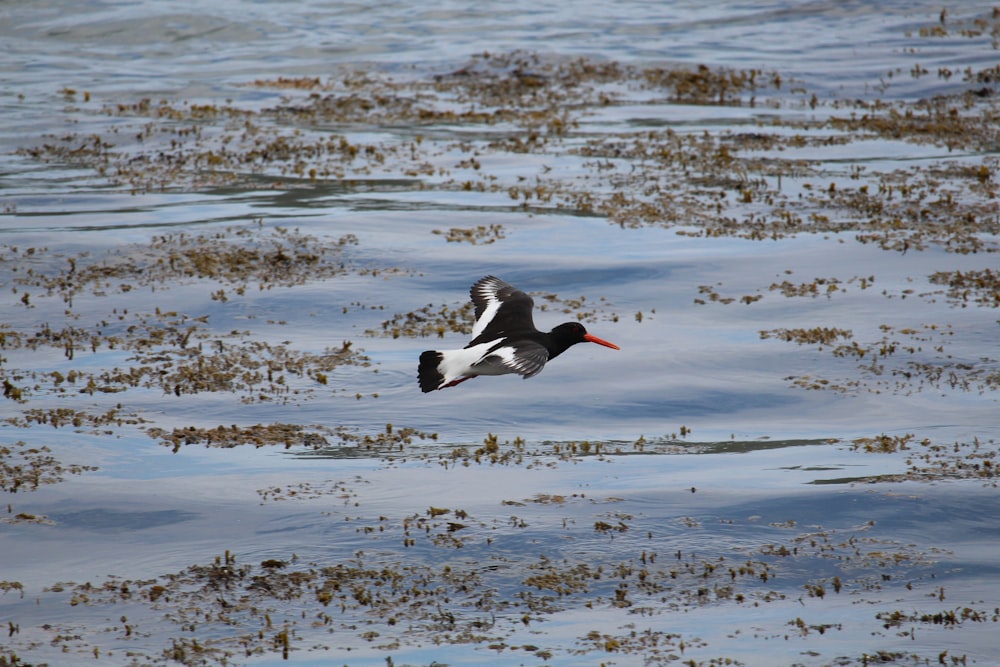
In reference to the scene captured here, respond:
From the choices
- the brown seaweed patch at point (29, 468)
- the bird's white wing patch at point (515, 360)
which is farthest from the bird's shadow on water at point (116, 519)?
the bird's white wing patch at point (515, 360)

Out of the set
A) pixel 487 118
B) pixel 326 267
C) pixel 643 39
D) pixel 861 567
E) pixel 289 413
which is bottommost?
pixel 861 567

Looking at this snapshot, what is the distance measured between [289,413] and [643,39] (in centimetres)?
3274

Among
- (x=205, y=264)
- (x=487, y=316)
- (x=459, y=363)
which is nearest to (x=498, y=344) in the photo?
(x=459, y=363)

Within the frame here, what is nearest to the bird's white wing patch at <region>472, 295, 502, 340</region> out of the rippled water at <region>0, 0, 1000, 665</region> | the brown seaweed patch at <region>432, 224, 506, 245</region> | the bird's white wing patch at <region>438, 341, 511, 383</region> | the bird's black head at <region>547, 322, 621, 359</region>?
the bird's black head at <region>547, 322, 621, 359</region>

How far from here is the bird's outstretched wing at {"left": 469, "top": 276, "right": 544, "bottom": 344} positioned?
12.9 m

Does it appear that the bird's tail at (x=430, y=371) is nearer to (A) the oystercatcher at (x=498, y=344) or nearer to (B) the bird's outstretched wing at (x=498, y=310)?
(A) the oystercatcher at (x=498, y=344)

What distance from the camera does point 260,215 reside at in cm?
2102

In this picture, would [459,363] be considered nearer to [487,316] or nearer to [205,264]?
[487,316]

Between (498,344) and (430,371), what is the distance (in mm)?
939

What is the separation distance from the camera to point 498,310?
13.4 metres

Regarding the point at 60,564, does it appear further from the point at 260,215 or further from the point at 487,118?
the point at 487,118

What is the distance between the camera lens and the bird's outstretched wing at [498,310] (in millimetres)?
12930

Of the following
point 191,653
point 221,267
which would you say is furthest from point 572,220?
point 191,653

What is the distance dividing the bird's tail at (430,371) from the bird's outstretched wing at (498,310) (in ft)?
3.08
